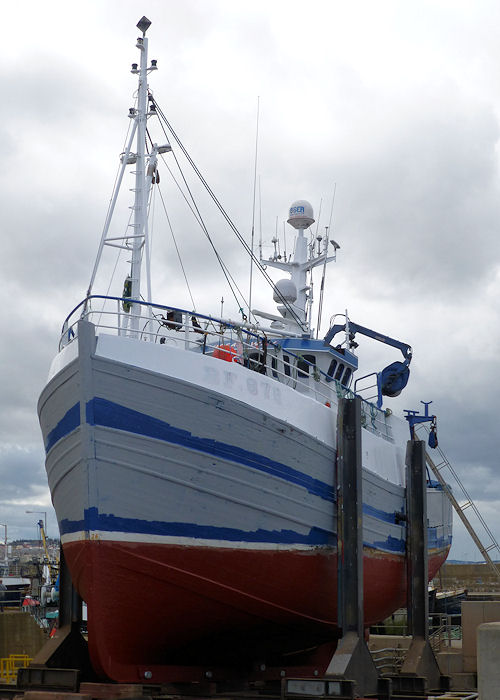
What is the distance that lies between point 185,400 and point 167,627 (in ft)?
10.5

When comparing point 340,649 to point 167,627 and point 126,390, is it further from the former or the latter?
point 126,390

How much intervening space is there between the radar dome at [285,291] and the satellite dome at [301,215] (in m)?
1.63

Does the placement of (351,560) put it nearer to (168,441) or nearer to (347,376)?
(168,441)

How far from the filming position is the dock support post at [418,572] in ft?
48.5

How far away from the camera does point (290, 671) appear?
14.0 meters

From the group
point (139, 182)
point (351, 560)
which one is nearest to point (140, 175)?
point (139, 182)

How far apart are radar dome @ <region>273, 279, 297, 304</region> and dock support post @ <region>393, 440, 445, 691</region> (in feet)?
15.5

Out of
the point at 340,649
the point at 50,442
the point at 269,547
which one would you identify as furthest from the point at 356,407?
the point at 50,442

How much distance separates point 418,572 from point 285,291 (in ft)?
23.0

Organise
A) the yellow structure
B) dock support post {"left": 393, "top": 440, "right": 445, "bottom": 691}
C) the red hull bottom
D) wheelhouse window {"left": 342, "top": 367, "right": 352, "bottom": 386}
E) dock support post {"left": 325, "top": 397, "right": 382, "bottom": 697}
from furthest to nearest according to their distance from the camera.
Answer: wheelhouse window {"left": 342, "top": 367, "right": 352, "bottom": 386}, the yellow structure, dock support post {"left": 393, "top": 440, "right": 445, "bottom": 691}, dock support post {"left": 325, "top": 397, "right": 382, "bottom": 697}, the red hull bottom

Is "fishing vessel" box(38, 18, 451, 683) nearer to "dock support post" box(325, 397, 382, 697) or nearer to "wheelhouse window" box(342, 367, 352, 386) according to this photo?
"dock support post" box(325, 397, 382, 697)

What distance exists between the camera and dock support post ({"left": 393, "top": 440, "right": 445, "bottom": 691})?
1477cm

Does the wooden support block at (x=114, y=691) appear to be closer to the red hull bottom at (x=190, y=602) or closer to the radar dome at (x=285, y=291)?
the red hull bottom at (x=190, y=602)

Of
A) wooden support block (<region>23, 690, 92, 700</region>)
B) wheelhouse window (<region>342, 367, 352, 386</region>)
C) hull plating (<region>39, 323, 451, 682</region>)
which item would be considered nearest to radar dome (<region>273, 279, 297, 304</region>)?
wheelhouse window (<region>342, 367, 352, 386</region>)
